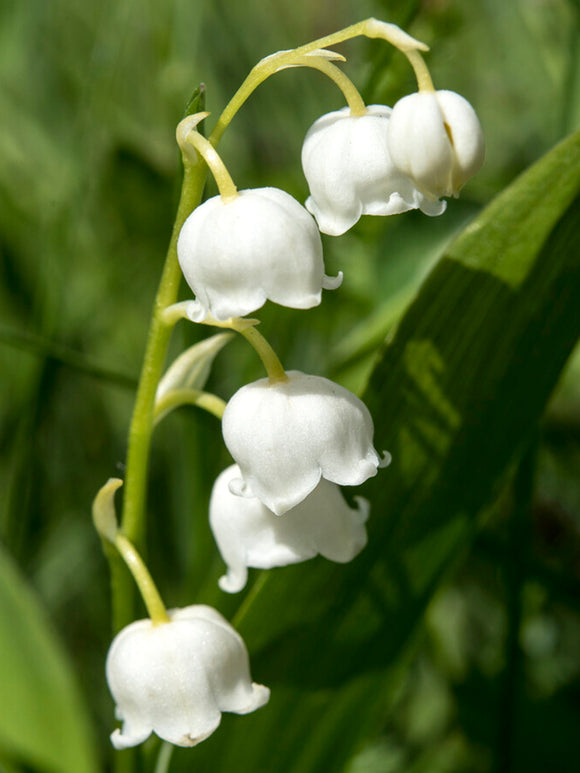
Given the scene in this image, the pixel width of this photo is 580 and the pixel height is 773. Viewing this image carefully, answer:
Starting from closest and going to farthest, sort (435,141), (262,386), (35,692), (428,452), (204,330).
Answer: (435,141)
(262,386)
(428,452)
(204,330)
(35,692)

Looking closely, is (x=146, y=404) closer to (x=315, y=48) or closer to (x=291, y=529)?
(x=291, y=529)

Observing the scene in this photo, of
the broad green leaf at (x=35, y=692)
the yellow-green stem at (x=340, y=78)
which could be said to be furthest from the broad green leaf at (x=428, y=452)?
the broad green leaf at (x=35, y=692)

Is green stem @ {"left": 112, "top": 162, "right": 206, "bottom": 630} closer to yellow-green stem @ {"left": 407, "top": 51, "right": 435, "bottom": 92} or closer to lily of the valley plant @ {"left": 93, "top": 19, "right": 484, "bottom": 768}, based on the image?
lily of the valley plant @ {"left": 93, "top": 19, "right": 484, "bottom": 768}

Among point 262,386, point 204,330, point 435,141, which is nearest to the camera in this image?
point 435,141

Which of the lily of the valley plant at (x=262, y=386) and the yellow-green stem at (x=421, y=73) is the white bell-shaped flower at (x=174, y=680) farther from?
the yellow-green stem at (x=421, y=73)

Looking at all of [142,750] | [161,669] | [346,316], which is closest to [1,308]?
[346,316]

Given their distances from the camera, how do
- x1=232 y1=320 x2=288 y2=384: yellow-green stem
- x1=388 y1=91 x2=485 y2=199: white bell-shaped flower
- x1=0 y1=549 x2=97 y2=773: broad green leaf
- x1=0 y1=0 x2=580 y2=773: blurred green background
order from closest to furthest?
1. x1=388 y1=91 x2=485 y2=199: white bell-shaped flower
2. x1=232 y1=320 x2=288 y2=384: yellow-green stem
3. x1=0 y1=549 x2=97 y2=773: broad green leaf
4. x1=0 y1=0 x2=580 y2=773: blurred green background

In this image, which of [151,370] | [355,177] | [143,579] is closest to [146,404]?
[151,370]

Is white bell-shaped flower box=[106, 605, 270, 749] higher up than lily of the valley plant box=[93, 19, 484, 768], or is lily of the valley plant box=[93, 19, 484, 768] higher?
lily of the valley plant box=[93, 19, 484, 768]

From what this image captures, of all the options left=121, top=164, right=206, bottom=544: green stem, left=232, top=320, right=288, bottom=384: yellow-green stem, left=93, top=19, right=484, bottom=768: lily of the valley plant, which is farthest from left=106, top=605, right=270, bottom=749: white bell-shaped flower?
left=232, top=320, right=288, bottom=384: yellow-green stem
